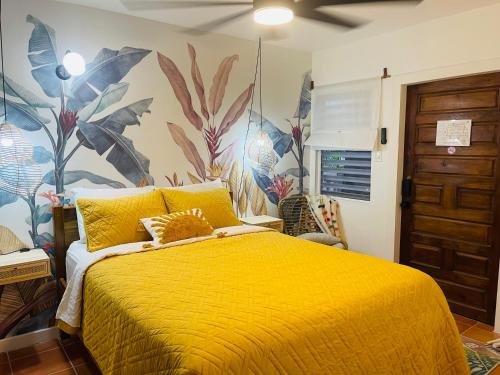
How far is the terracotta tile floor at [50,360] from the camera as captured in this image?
96.3 inches

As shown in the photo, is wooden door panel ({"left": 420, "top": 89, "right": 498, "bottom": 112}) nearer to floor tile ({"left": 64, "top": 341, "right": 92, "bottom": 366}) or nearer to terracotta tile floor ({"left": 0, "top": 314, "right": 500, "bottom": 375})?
terracotta tile floor ({"left": 0, "top": 314, "right": 500, "bottom": 375})

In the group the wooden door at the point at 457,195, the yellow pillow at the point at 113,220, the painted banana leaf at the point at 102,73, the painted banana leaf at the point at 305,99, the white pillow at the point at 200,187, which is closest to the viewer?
the yellow pillow at the point at 113,220

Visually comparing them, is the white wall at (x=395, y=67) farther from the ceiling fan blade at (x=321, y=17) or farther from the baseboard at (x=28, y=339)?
the baseboard at (x=28, y=339)

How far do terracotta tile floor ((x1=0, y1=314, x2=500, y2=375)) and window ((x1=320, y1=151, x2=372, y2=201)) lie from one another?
1.62 metres

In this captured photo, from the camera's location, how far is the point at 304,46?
13.1ft

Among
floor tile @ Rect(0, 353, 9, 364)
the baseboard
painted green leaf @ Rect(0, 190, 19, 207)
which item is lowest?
floor tile @ Rect(0, 353, 9, 364)

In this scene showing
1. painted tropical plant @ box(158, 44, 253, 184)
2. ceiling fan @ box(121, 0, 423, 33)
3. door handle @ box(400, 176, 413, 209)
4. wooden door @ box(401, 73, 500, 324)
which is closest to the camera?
ceiling fan @ box(121, 0, 423, 33)

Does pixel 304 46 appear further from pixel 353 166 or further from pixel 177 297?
pixel 177 297

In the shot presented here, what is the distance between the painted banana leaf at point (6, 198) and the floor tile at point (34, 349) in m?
1.06

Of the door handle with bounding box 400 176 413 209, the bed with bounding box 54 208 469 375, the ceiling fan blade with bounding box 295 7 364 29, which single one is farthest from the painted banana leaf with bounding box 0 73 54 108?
the door handle with bounding box 400 176 413 209

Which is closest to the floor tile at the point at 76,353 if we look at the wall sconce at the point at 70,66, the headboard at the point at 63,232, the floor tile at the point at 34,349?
the floor tile at the point at 34,349

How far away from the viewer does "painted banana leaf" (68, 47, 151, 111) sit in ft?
9.39

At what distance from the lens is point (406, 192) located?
11.5 ft

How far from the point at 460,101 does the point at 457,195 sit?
0.79 meters
